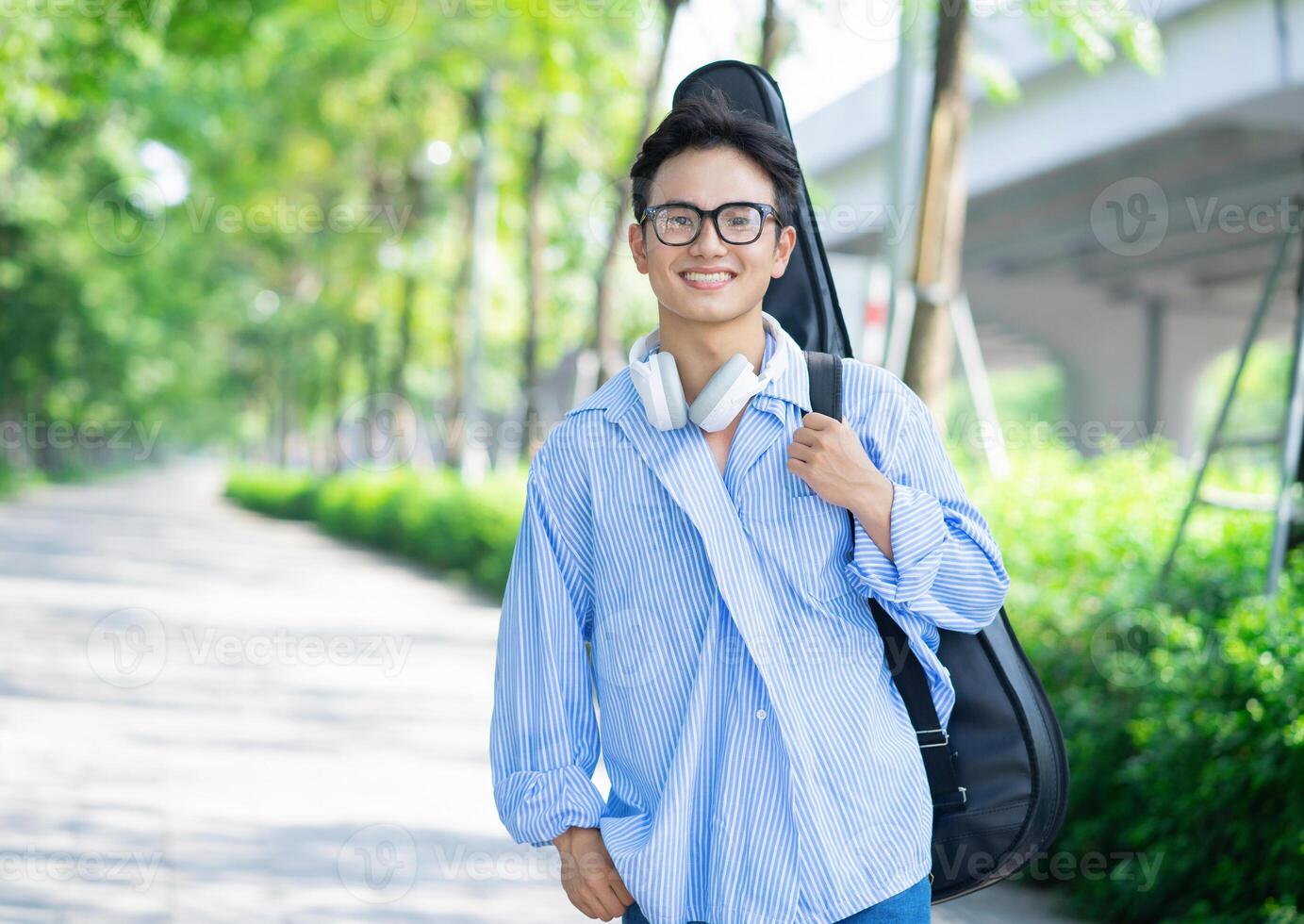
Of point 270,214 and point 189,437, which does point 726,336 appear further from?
point 189,437

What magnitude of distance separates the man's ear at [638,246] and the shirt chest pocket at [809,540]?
16.1 inches

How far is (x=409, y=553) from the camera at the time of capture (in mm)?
22453

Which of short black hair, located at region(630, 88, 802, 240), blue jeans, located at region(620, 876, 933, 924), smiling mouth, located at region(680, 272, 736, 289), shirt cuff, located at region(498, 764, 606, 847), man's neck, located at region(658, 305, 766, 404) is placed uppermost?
short black hair, located at region(630, 88, 802, 240)

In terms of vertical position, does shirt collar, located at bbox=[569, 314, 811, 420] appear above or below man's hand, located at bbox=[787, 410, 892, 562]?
above

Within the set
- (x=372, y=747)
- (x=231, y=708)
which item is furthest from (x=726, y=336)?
(x=231, y=708)

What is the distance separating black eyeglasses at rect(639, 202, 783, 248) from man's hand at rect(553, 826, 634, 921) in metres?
0.85

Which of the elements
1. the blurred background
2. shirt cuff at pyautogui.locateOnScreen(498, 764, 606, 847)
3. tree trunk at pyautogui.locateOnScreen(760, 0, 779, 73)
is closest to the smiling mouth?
shirt cuff at pyautogui.locateOnScreen(498, 764, 606, 847)

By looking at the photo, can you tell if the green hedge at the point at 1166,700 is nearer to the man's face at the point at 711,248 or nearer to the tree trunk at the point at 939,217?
the tree trunk at the point at 939,217

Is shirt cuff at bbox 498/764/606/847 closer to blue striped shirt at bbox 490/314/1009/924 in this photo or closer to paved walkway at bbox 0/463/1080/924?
blue striped shirt at bbox 490/314/1009/924

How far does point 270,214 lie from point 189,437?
3258 inches

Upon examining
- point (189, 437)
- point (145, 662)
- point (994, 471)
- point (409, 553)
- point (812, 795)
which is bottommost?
point (189, 437)

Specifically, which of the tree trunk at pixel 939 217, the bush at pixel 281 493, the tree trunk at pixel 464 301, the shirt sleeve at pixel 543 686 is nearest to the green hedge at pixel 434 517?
the tree trunk at pixel 464 301

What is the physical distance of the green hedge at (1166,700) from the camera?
438 cm

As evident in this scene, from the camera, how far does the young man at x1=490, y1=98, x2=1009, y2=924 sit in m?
1.95
